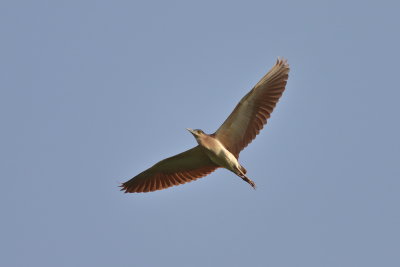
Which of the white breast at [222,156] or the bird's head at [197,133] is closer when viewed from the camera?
the white breast at [222,156]

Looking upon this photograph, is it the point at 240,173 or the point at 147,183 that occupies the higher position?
the point at 147,183

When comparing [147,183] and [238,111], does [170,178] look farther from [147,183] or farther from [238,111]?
[238,111]

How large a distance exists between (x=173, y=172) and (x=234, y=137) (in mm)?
1821

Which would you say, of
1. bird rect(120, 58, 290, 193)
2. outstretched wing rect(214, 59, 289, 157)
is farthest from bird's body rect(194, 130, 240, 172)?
outstretched wing rect(214, 59, 289, 157)

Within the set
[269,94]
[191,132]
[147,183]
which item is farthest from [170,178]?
[269,94]

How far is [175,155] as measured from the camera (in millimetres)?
17562

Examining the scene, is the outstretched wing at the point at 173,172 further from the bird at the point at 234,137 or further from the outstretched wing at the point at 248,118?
the outstretched wing at the point at 248,118

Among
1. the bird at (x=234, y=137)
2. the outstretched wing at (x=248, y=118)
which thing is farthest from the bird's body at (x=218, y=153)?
the outstretched wing at (x=248, y=118)

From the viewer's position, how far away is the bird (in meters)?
16.9

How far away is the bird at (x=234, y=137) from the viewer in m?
16.9

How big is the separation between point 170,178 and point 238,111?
8.01 feet

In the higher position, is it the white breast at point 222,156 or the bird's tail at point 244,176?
the white breast at point 222,156

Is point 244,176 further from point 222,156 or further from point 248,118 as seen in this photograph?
point 248,118

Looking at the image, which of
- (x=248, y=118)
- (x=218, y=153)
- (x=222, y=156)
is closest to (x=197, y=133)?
(x=218, y=153)
